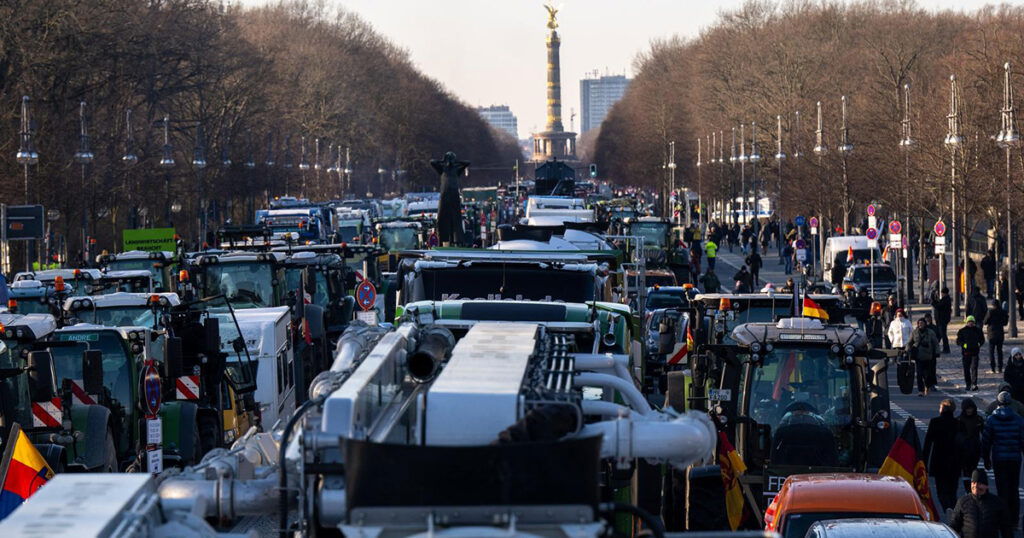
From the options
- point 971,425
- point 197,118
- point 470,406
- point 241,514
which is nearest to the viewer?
point 470,406

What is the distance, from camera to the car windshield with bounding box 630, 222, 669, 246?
51.0 metres

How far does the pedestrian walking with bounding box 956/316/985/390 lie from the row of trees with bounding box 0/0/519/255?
23.1 meters

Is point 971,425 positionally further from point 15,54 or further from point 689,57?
point 689,57

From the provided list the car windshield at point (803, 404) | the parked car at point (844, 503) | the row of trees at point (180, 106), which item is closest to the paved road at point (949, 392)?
the car windshield at point (803, 404)

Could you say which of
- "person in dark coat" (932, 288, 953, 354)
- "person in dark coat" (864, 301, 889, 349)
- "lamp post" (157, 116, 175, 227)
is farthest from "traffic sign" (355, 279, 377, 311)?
"lamp post" (157, 116, 175, 227)

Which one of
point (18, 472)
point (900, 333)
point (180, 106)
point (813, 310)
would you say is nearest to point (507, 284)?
point (813, 310)

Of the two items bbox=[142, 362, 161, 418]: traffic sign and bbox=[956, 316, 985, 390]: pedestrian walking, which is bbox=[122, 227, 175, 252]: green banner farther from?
bbox=[142, 362, 161, 418]: traffic sign

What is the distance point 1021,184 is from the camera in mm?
38656

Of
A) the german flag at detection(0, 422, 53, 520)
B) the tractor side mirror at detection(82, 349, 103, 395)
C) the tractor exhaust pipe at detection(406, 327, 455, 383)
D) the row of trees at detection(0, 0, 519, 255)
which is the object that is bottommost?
the german flag at detection(0, 422, 53, 520)

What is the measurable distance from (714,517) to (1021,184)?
2576cm

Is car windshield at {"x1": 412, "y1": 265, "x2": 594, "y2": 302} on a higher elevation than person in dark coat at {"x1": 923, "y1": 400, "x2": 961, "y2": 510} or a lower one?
higher

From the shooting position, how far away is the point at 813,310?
2039cm

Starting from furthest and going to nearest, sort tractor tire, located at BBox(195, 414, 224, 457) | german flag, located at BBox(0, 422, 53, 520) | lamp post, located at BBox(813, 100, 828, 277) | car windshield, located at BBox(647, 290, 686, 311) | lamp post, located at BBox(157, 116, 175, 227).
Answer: lamp post, located at BBox(813, 100, 828, 277) < lamp post, located at BBox(157, 116, 175, 227) < car windshield, located at BBox(647, 290, 686, 311) < tractor tire, located at BBox(195, 414, 224, 457) < german flag, located at BBox(0, 422, 53, 520)

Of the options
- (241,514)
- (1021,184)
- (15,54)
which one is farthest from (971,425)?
(15,54)
